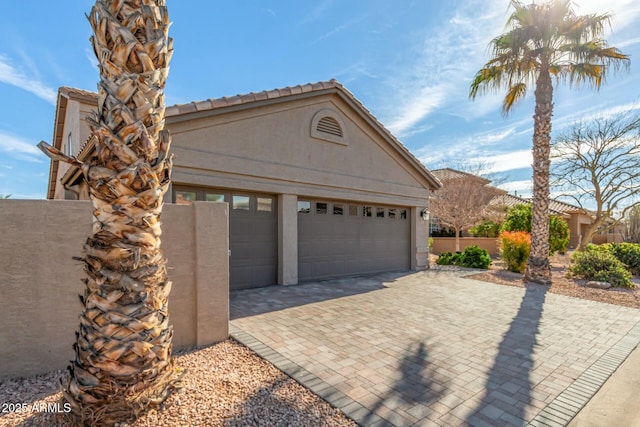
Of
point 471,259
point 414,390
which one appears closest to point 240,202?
point 414,390

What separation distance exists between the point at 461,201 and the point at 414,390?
17985 mm

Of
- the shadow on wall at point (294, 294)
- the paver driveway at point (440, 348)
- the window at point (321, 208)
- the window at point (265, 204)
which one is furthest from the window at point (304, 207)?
the paver driveway at point (440, 348)

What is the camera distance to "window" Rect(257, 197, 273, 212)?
9.36m

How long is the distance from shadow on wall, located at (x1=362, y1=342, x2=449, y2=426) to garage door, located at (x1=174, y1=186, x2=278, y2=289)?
5432 mm

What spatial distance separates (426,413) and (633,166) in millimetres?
21931

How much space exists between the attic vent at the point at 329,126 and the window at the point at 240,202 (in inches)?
135

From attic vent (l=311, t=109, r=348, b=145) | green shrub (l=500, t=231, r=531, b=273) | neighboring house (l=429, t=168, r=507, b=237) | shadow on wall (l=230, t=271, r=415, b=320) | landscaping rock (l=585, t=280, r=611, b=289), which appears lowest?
landscaping rock (l=585, t=280, r=611, b=289)

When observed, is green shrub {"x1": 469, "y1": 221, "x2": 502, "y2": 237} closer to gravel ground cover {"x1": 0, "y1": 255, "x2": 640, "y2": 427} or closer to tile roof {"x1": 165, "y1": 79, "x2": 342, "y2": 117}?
tile roof {"x1": 165, "y1": 79, "x2": 342, "y2": 117}

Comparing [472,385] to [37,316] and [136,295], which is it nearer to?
[136,295]

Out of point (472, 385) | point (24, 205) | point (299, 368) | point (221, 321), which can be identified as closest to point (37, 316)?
point (24, 205)

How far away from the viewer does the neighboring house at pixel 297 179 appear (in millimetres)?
8250

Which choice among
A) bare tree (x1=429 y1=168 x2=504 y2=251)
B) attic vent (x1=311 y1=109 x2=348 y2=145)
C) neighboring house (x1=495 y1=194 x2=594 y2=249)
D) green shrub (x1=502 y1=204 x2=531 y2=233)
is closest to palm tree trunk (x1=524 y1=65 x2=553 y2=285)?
attic vent (x1=311 y1=109 x2=348 y2=145)

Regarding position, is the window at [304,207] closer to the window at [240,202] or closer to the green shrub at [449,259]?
the window at [240,202]

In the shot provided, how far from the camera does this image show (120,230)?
275 centimetres
